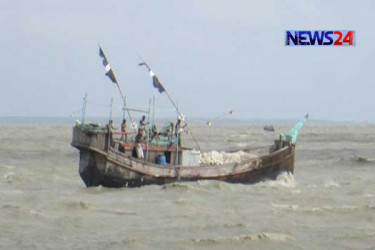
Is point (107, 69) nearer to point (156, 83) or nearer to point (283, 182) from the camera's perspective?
point (156, 83)

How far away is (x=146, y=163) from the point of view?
77.5 ft

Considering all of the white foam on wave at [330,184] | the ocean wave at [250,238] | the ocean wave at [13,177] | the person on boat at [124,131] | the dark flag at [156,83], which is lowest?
the ocean wave at [13,177]

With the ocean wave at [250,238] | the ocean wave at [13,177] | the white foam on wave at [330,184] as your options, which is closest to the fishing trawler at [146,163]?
the white foam on wave at [330,184]

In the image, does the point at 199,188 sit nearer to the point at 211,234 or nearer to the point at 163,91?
the point at 163,91

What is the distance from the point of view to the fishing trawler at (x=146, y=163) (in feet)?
76.0

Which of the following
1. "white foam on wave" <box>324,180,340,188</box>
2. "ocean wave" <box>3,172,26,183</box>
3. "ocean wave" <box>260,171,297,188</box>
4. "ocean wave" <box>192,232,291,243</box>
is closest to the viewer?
"ocean wave" <box>192,232,291,243</box>

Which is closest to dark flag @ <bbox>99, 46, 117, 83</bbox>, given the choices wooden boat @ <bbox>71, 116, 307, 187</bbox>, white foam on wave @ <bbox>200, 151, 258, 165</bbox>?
wooden boat @ <bbox>71, 116, 307, 187</bbox>

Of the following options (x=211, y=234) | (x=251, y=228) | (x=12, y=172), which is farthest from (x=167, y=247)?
(x=12, y=172)

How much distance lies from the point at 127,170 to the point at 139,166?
1.18ft

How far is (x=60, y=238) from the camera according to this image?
623 inches

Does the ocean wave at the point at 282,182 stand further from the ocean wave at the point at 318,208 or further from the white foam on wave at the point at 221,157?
the ocean wave at the point at 318,208

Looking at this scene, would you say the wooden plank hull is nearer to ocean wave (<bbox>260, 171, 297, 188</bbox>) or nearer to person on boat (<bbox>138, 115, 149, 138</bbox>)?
ocean wave (<bbox>260, 171, 297, 188</bbox>)

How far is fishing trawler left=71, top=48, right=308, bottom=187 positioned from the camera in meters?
23.2

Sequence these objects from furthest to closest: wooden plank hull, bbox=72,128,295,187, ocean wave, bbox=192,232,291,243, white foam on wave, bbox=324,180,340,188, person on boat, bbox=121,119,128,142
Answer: white foam on wave, bbox=324,180,340,188 < person on boat, bbox=121,119,128,142 < wooden plank hull, bbox=72,128,295,187 < ocean wave, bbox=192,232,291,243
